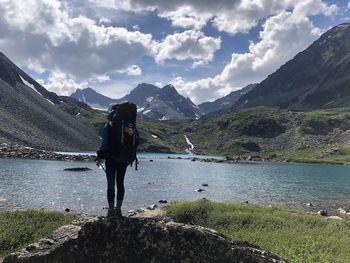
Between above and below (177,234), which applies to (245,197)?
below

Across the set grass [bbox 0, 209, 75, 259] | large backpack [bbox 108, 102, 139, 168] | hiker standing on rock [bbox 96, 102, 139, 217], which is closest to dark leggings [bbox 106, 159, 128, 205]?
hiker standing on rock [bbox 96, 102, 139, 217]

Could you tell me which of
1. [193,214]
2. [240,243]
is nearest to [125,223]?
[240,243]

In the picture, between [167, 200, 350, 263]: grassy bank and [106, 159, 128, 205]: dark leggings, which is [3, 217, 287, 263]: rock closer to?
[106, 159, 128, 205]: dark leggings

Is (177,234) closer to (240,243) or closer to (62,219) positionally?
(240,243)

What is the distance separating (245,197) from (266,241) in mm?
42701

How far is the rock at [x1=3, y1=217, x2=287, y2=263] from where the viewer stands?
12.6 m

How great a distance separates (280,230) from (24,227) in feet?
53.1

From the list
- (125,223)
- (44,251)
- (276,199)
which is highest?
(125,223)

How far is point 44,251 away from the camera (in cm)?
1326

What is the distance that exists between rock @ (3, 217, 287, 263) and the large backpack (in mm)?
2402

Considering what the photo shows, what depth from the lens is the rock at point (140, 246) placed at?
12.6 m

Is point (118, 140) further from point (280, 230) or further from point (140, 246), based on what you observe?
point (280, 230)

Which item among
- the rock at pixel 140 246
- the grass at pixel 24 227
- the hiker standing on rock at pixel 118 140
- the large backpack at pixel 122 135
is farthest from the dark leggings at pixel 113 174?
the grass at pixel 24 227

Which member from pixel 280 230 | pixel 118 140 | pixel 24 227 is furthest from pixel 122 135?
pixel 280 230
